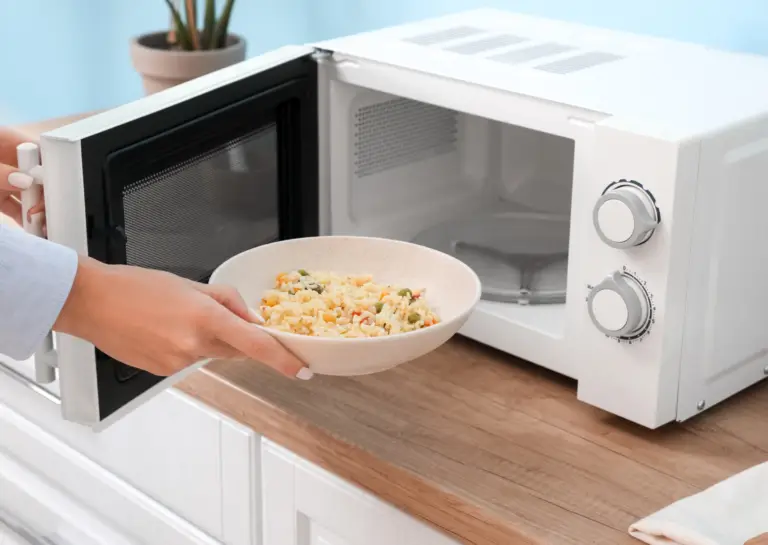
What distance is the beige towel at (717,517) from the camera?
2.54 feet

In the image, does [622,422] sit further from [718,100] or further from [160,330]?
[160,330]

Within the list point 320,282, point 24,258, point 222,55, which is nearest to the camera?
point 24,258

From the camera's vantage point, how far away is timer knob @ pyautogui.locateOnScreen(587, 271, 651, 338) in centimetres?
87

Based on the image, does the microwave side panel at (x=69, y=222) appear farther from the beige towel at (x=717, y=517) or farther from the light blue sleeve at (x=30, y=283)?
the beige towel at (x=717, y=517)

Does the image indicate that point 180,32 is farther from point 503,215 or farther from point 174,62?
point 503,215

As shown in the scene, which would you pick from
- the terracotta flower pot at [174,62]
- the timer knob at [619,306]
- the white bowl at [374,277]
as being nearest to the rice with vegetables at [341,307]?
the white bowl at [374,277]

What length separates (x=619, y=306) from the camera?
88 centimetres

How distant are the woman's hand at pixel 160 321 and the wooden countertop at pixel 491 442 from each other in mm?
157

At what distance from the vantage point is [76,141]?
0.80m

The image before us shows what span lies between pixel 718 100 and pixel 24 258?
22.7 inches

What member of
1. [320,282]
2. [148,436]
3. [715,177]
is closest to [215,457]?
[148,436]

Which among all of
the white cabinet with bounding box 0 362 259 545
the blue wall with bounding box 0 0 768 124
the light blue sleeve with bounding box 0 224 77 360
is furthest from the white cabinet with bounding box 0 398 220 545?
the blue wall with bounding box 0 0 768 124

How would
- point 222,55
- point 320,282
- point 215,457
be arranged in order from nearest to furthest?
point 320,282 < point 215,457 < point 222,55

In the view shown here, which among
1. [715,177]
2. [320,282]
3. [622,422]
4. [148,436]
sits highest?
[715,177]
